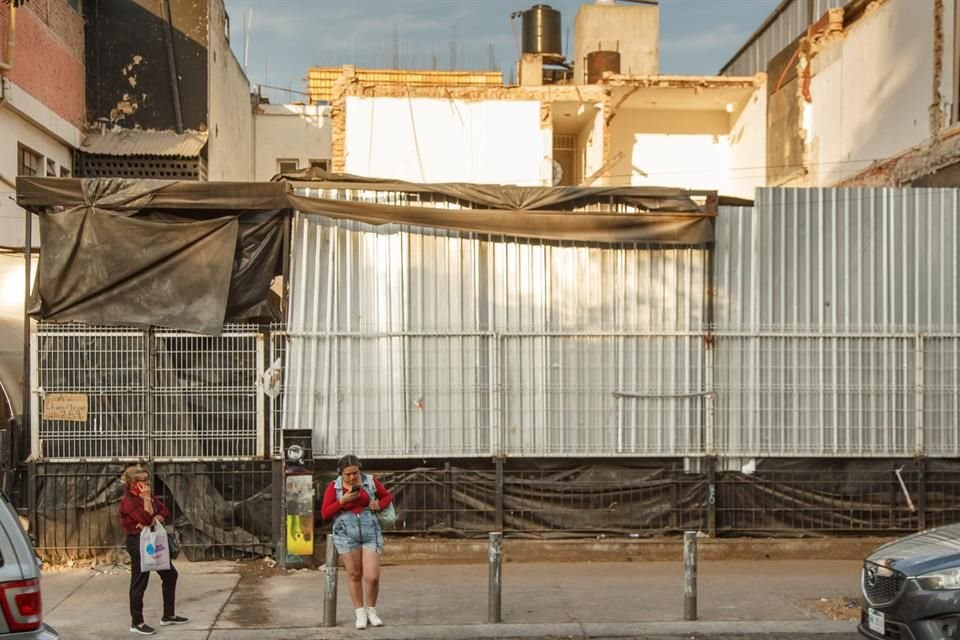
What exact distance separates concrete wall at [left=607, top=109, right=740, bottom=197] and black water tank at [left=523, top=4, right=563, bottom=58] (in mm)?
3031

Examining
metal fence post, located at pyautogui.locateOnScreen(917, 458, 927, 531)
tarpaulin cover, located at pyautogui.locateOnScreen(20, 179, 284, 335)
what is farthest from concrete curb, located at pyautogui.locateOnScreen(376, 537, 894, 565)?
tarpaulin cover, located at pyautogui.locateOnScreen(20, 179, 284, 335)

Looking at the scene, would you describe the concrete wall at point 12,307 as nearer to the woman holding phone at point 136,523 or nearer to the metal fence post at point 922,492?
the woman holding phone at point 136,523

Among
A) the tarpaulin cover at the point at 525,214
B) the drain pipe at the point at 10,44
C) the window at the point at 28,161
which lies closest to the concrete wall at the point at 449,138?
the window at the point at 28,161

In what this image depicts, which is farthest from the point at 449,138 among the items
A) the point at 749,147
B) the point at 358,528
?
the point at 358,528

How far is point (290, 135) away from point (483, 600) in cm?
2010

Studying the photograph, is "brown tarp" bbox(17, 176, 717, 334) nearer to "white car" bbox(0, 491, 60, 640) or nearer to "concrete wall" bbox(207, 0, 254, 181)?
"white car" bbox(0, 491, 60, 640)

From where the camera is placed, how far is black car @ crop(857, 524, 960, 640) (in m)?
6.48

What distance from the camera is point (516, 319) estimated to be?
1124 cm

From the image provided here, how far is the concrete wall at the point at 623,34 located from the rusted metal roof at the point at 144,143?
890cm

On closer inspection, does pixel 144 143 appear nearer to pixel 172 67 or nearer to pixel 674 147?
pixel 172 67

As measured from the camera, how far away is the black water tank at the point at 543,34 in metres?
24.8

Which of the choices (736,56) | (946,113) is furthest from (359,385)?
(736,56)

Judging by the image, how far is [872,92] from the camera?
16.1 metres

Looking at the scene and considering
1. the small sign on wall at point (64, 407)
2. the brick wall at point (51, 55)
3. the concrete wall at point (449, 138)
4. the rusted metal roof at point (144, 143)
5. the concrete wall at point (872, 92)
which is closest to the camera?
the small sign on wall at point (64, 407)
